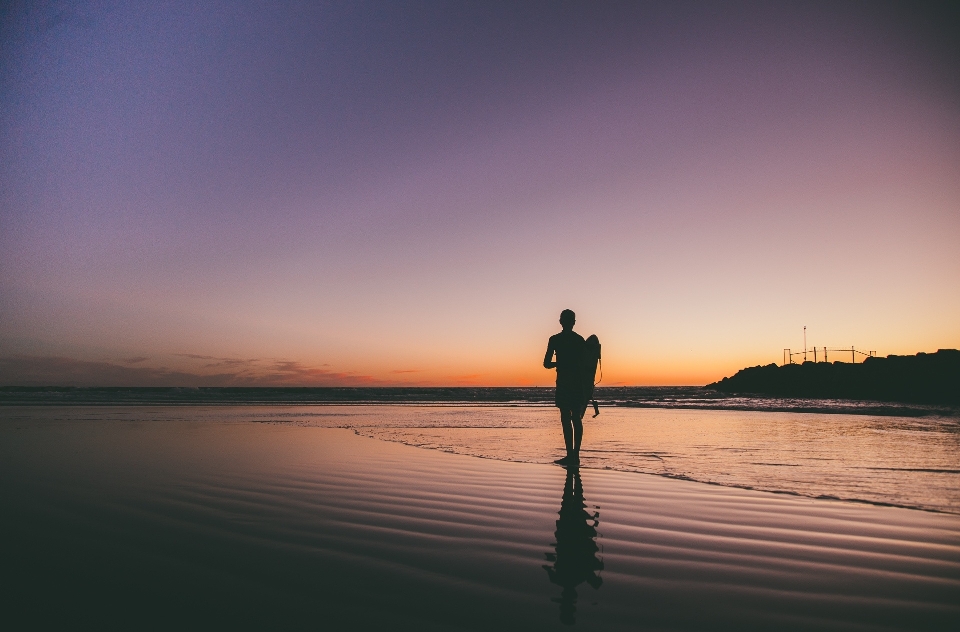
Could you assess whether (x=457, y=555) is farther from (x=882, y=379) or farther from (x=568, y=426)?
(x=882, y=379)

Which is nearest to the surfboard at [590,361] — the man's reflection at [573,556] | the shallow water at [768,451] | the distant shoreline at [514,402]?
the shallow water at [768,451]

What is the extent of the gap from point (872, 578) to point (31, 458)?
10.1m

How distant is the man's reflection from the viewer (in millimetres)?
2803

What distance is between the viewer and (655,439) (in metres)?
11.7

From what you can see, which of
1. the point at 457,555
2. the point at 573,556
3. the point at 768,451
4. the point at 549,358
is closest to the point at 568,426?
the point at 549,358

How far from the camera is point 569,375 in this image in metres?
8.60

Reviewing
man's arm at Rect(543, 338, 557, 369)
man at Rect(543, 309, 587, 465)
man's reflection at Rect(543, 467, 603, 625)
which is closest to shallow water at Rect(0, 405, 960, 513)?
man at Rect(543, 309, 587, 465)

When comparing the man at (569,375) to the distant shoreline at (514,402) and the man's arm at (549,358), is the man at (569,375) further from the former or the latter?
the distant shoreline at (514,402)

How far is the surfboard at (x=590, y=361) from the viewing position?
866cm

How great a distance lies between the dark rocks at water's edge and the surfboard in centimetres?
2409

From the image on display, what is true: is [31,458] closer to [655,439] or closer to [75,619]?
[75,619]

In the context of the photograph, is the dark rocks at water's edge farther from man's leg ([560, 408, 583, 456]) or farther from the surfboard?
man's leg ([560, 408, 583, 456])

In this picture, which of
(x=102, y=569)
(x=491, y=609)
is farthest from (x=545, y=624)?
(x=102, y=569)

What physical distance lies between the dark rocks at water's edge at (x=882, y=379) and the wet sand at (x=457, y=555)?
27.1 m
